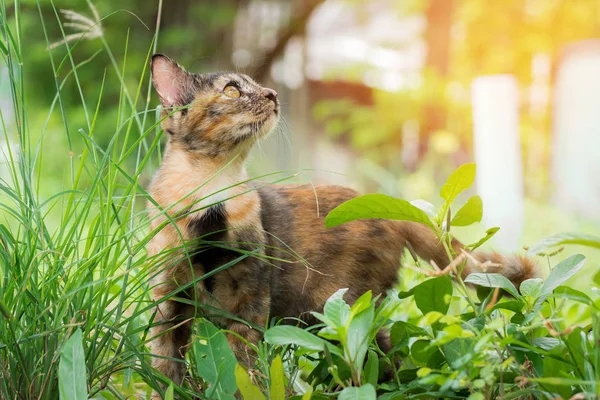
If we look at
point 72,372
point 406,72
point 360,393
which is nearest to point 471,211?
point 360,393

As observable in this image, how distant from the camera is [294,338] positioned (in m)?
1.27

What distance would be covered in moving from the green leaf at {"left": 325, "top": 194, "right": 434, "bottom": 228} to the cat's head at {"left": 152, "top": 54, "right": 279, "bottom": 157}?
74 centimetres

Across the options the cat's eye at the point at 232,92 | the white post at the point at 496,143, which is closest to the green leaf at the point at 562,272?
the cat's eye at the point at 232,92

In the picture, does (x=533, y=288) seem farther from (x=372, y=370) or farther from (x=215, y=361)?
(x=215, y=361)

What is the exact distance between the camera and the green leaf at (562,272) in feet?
4.49

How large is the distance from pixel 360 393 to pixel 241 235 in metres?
0.84

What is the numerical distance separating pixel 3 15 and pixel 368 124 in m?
6.49

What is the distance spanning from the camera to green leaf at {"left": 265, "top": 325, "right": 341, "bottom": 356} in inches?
49.6

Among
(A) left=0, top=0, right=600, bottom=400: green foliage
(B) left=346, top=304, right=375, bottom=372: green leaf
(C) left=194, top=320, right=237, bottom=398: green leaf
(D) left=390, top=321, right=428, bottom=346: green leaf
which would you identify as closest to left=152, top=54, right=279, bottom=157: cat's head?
(A) left=0, top=0, right=600, bottom=400: green foliage

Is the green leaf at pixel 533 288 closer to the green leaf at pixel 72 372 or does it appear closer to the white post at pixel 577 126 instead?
the green leaf at pixel 72 372

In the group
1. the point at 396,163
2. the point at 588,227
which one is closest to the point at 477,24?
the point at 396,163

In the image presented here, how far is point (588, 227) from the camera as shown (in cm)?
511

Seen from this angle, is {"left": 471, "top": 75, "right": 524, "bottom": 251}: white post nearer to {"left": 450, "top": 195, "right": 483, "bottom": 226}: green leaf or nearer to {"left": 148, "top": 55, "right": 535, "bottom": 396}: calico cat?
{"left": 148, "top": 55, "right": 535, "bottom": 396}: calico cat

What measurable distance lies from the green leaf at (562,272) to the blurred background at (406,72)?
4.66 metres
